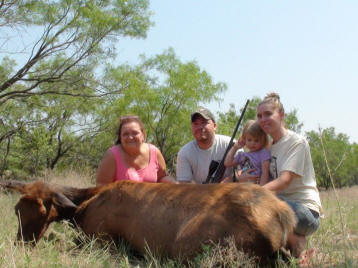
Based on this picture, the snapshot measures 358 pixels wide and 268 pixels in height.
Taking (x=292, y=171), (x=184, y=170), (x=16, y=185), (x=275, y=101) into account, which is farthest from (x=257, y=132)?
(x=16, y=185)

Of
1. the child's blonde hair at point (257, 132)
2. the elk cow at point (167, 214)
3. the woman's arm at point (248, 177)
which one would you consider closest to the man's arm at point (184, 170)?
→ the woman's arm at point (248, 177)

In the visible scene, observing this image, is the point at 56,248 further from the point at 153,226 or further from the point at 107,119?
the point at 107,119

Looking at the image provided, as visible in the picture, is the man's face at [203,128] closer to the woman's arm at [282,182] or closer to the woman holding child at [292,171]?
the woman holding child at [292,171]

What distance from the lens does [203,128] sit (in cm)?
668

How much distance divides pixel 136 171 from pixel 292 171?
2.56 metres

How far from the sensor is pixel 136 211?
4957mm

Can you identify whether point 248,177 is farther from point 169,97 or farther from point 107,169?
point 169,97

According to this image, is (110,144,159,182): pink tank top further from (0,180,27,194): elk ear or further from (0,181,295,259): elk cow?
(0,180,27,194): elk ear

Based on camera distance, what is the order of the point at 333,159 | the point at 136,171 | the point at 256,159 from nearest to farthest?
the point at 256,159 → the point at 136,171 → the point at 333,159

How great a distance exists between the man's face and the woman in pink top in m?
0.82

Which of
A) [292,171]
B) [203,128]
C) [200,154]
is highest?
[203,128]

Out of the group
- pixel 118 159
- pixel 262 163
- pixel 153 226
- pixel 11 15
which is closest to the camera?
pixel 153 226

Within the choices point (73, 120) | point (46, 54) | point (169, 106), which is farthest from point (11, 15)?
point (169, 106)

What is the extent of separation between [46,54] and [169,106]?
23.6ft
